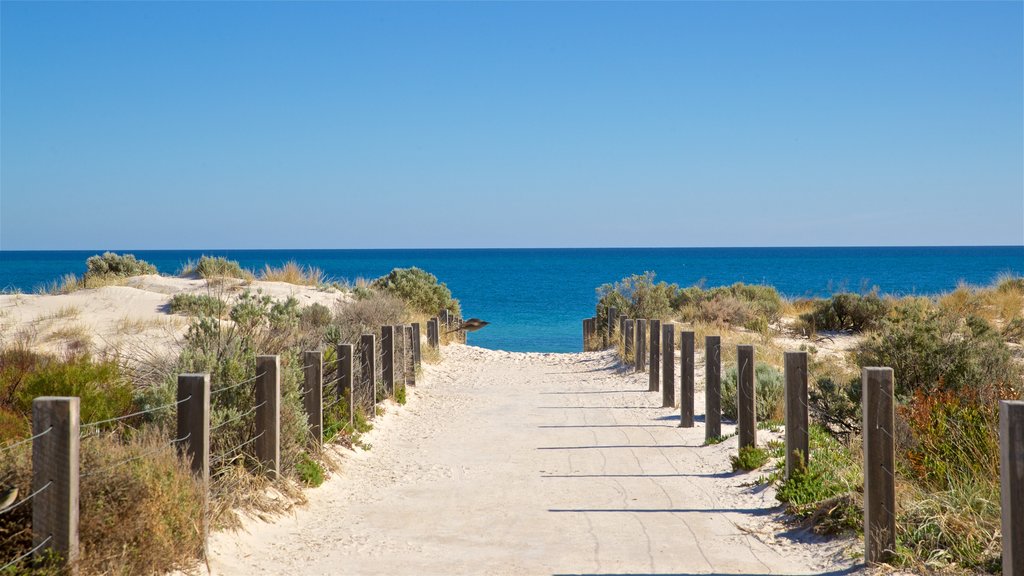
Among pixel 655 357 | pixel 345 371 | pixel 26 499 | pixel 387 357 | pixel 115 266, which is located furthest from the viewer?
pixel 115 266

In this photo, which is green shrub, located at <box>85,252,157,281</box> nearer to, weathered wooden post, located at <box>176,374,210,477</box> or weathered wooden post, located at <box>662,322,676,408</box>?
weathered wooden post, located at <box>662,322,676,408</box>

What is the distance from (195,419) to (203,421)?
59mm

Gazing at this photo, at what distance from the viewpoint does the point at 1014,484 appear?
4.54 m

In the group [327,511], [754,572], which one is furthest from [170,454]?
[754,572]

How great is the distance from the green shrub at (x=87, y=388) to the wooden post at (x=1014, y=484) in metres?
7.30

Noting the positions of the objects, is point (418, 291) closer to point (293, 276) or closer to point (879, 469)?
point (293, 276)

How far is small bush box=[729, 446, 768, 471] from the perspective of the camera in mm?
9070

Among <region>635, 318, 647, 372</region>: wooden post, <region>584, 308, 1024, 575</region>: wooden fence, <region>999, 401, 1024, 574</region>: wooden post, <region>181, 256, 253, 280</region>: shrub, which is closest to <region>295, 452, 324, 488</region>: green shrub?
<region>584, 308, 1024, 575</region>: wooden fence

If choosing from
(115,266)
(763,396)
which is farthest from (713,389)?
(115,266)

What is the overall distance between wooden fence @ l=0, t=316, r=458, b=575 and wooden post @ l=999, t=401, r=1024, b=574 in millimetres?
4975

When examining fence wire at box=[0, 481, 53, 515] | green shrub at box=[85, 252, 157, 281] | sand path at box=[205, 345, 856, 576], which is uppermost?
green shrub at box=[85, 252, 157, 281]

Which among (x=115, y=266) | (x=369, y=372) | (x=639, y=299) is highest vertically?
(x=115, y=266)

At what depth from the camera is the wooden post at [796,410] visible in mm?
7688

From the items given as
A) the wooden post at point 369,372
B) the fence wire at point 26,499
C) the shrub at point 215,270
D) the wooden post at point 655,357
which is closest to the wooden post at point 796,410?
the fence wire at point 26,499
